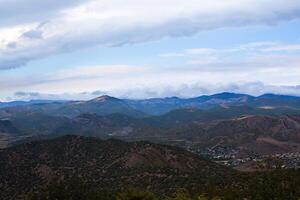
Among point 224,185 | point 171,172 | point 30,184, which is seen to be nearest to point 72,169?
point 30,184

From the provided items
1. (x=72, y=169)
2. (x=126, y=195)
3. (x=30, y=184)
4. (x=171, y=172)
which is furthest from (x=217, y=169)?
(x=126, y=195)

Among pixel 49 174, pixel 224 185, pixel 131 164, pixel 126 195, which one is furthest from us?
pixel 131 164

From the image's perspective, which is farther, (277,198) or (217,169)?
(217,169)

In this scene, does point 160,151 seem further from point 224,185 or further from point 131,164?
→ point 224,185

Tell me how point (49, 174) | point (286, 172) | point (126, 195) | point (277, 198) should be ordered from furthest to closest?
point (49, 174) < point (286, 172) < point (277, 198) < point (126, 195)

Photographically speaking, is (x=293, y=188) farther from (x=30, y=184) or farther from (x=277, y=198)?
(x=30, y=184)

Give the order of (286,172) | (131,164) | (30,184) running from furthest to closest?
(131,164) < (30,184) < (286,172)
